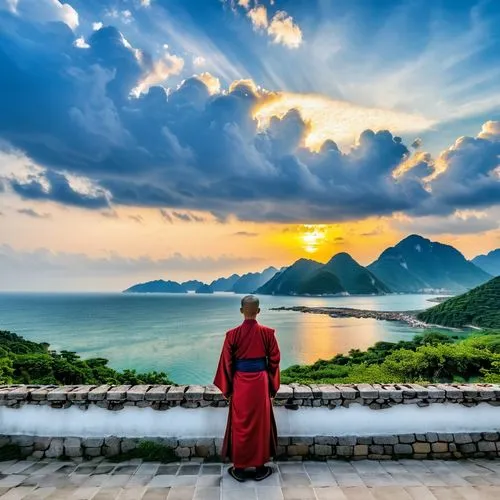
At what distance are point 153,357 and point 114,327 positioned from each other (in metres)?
31.3

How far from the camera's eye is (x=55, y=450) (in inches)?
167

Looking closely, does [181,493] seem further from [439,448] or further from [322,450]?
[439,448]

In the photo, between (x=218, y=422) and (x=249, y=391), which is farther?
(x=218, y=422)

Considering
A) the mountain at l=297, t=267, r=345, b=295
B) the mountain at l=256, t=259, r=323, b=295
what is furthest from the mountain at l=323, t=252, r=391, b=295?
the mountain at l=256, t=259, r=323, b=295

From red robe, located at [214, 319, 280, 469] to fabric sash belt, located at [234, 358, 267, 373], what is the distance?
0.03m

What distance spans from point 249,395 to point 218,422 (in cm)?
75

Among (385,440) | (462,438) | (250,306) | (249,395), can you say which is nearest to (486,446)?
(462,438)

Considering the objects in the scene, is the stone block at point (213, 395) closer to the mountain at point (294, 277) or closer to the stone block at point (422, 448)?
the stone block at point (422, 448)

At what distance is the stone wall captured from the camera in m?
4.22

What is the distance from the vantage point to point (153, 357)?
42438 mm

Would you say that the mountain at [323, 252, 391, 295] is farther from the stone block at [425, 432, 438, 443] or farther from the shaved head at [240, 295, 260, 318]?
the shaved head at [240, 295, 260, 318]

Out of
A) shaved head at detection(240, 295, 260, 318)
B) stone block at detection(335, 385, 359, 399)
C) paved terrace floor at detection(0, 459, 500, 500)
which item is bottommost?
paved terrace floor at detection(0, 459, 500, 500)

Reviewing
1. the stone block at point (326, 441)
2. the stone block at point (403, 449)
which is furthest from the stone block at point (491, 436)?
the stone block at point (326, 441)

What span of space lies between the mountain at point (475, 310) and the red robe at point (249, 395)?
1967 inches
